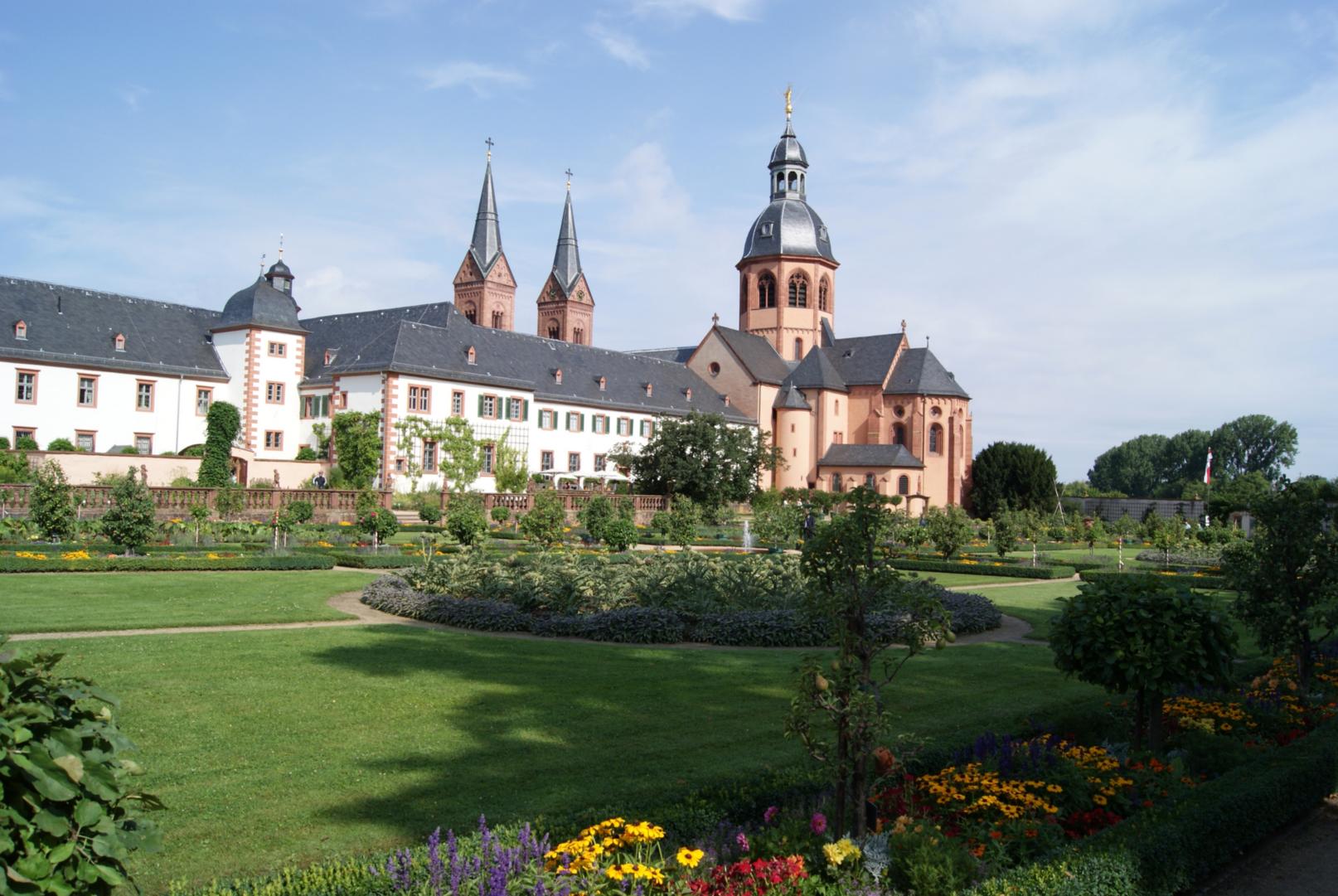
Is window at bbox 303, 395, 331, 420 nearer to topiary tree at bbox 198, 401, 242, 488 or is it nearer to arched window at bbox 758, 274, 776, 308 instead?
topiary tree at bbox 198, 401, 242, 488

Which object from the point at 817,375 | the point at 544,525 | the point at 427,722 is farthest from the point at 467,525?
the point at 817,375

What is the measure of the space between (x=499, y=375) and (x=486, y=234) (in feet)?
113

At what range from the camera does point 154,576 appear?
1973 cm

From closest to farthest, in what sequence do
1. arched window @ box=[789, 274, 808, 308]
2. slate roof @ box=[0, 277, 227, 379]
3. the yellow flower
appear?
1. the yellow flower
2. slate roof @ box=[0, 277, 227, 379]
3. arched window @ box=[789, 274, 808, 308]

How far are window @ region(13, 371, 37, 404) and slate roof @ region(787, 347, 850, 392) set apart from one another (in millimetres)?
46278

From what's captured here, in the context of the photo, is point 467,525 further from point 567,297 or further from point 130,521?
point 567,297

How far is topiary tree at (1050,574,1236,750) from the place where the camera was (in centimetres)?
792

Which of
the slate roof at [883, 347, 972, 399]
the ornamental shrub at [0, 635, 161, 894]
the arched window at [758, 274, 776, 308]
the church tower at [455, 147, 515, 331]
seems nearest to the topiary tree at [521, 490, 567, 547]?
the ornamental shrub at [0, 635, 161, 894]

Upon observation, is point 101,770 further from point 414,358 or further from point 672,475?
point 414,358

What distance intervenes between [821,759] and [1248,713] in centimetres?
603

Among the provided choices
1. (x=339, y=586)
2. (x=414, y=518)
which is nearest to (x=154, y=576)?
(x=339, y=586)

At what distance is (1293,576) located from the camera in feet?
35.9

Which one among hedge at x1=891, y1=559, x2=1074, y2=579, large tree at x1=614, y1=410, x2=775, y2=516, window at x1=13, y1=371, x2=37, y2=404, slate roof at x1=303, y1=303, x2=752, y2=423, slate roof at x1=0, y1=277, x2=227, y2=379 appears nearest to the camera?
hedge at x1=891, y1=559, x2=1074, y2=579

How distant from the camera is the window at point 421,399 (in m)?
49.8
